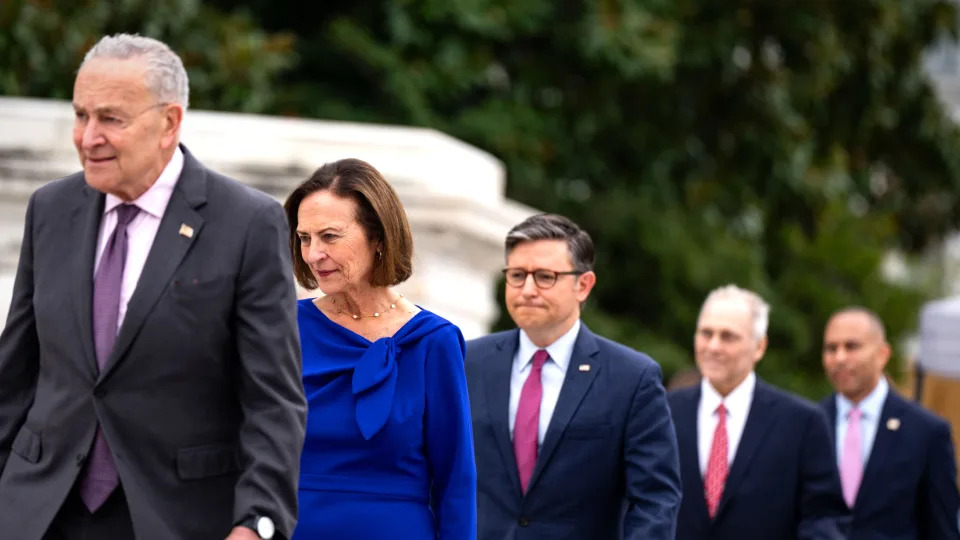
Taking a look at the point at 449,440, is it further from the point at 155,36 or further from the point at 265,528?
the point at 155,36

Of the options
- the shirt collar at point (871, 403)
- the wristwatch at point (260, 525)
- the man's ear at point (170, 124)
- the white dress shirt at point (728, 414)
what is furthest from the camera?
the shirt collar at point (871, 403)

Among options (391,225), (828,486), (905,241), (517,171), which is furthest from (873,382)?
(905,241)

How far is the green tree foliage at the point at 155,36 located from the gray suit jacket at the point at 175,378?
5.21 meters

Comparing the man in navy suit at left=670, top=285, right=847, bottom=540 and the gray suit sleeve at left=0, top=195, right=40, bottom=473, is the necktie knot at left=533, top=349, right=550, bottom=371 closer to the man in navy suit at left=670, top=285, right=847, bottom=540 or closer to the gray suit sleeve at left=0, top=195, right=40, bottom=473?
the man in navy suit at left=670, top=285, right=847, bottom=540

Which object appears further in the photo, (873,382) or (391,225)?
(873,382)

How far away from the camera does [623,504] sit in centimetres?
630

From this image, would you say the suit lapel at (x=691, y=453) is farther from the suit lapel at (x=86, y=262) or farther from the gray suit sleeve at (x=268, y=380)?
the suit lapel at (x=86, y=262)

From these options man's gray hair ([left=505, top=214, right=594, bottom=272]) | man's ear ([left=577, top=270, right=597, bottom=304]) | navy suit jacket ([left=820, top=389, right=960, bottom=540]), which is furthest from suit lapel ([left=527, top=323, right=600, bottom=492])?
navy suit jacket ([left=820, top=389, right=960, bottom=540])

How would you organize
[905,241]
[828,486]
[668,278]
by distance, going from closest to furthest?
1. [828,486]
2. [668,278]
3. [905,241]

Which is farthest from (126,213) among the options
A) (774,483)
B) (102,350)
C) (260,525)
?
(774,483)

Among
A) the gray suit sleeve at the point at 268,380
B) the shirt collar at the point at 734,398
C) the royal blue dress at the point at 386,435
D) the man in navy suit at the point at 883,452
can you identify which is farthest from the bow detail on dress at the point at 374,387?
the man in navy suit at the point at 883,452

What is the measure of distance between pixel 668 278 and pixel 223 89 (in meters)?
3.86

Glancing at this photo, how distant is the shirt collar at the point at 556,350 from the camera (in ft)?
21.0

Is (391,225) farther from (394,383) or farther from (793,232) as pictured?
(793,232)
